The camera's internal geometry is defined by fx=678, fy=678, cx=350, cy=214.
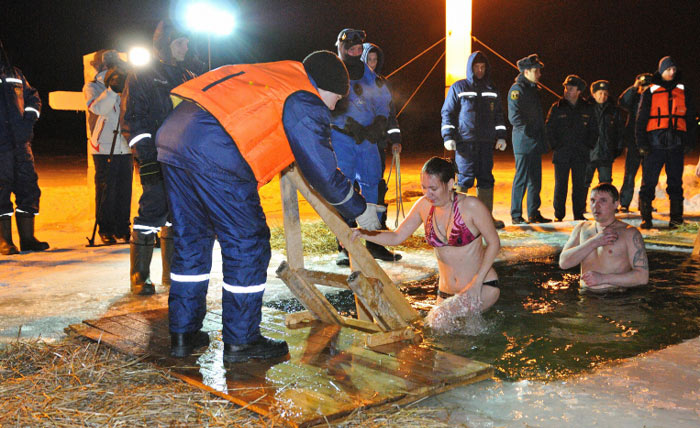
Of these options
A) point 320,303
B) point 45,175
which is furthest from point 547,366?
point 45,175

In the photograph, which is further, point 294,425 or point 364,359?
point 364,359

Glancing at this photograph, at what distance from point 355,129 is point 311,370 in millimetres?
3671

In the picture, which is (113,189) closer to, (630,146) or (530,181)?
(530,181)

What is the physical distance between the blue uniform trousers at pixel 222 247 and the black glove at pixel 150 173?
5.01 ft

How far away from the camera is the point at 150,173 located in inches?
204

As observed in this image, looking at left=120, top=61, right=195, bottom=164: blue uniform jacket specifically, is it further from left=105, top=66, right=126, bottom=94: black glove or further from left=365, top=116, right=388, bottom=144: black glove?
left=365, top=116, right=388, bottom=144: black glove

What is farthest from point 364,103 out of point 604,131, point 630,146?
point 630,146

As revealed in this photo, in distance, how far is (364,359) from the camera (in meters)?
3.65

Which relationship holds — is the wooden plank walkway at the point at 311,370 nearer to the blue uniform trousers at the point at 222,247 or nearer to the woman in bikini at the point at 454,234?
the blue uniform trousers at the point at 222,247

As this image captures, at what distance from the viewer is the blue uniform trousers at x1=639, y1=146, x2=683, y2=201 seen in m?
8.91

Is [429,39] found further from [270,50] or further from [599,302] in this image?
[599,302]

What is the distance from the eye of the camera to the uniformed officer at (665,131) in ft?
29.0

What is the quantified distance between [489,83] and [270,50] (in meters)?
38.9

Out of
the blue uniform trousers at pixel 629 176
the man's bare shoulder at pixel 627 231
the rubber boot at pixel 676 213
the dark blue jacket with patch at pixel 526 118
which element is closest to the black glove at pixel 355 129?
the man's bare shoulder at pixel 627 231
